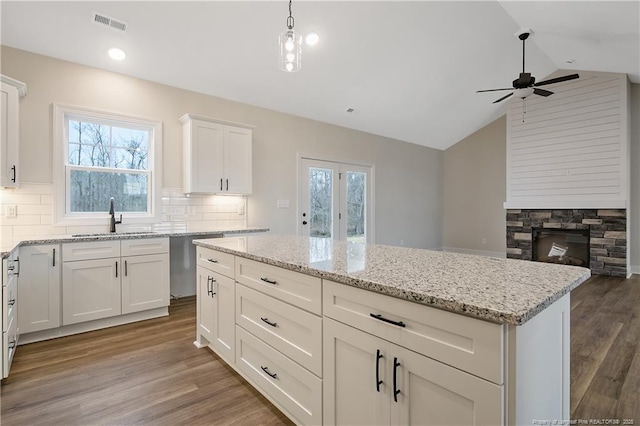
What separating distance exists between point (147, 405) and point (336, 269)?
1477mm

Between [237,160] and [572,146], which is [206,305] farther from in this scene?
[572,146]

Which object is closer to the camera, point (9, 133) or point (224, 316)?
point (224, 316)

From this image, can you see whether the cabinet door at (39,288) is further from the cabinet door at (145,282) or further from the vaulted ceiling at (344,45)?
the vaulted ceiling at (344,45)

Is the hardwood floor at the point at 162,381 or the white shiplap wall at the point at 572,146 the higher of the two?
the white shiplap wall at the point at 572,146

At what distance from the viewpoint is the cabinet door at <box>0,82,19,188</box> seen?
8.80 feet

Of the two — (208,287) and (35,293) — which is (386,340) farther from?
(35,293)

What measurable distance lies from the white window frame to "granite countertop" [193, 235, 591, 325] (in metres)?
2.57

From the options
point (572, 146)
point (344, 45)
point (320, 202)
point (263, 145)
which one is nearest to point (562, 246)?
point (572, 146)

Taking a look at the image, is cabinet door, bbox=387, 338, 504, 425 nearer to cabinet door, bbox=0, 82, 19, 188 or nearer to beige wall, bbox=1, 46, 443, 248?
cabinet door, bbox=0, 82, 19, 188

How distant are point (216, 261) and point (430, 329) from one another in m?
1.72

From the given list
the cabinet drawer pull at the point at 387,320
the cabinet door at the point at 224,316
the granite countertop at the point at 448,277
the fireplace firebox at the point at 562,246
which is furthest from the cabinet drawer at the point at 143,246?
the fireplace firebox at the point at 562,246

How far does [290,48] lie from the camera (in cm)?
219

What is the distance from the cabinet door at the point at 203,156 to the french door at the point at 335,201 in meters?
1.61

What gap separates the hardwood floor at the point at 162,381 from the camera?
1.80 meters
